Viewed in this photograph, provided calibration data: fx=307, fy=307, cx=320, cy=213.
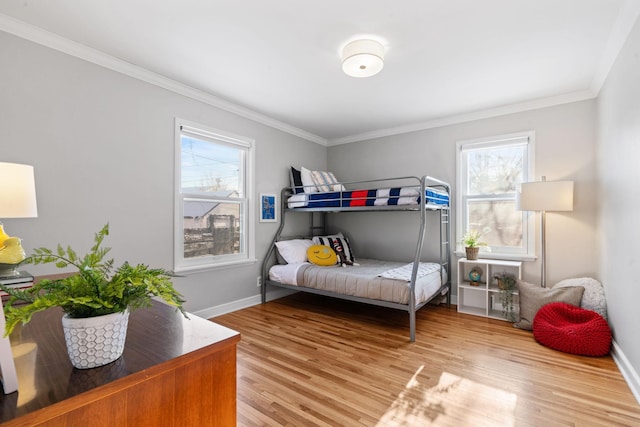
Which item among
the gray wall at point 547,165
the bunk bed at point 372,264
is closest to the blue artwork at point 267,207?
the bunk bed at point 372,264

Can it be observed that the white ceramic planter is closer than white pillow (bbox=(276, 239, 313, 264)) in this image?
Yes

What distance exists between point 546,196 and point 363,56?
230cm

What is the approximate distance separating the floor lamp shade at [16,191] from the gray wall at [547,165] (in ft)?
12.3

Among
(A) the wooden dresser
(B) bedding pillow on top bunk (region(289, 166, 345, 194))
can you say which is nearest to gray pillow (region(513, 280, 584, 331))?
(B) bedding pillow on top bunk (region(289, 166, 345, 194))

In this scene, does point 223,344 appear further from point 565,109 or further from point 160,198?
point 565,109

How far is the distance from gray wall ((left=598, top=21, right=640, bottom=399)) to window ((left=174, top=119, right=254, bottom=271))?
3380mm

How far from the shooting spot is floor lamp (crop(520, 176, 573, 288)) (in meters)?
3.00

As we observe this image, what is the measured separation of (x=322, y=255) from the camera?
3887mm

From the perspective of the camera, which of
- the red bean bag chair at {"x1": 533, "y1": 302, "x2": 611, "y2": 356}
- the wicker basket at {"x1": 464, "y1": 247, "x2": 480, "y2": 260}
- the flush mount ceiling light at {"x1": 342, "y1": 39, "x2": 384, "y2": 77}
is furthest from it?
the wicker basket at {"x1": 464, "y1": 247, "x2": 480, "y2": 260}

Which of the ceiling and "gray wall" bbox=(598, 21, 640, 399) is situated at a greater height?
the ceiling

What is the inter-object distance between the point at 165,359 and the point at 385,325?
108 inches

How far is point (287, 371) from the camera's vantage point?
2.22 meters

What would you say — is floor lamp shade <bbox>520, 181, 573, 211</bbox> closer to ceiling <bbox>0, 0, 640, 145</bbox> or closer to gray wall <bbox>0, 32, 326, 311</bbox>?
ceiling <bbox>0, 0, 640, 145</bbox>

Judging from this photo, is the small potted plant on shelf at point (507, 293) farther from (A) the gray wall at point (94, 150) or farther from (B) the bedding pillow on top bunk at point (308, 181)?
(A) the gray wall at point (94, 150)
